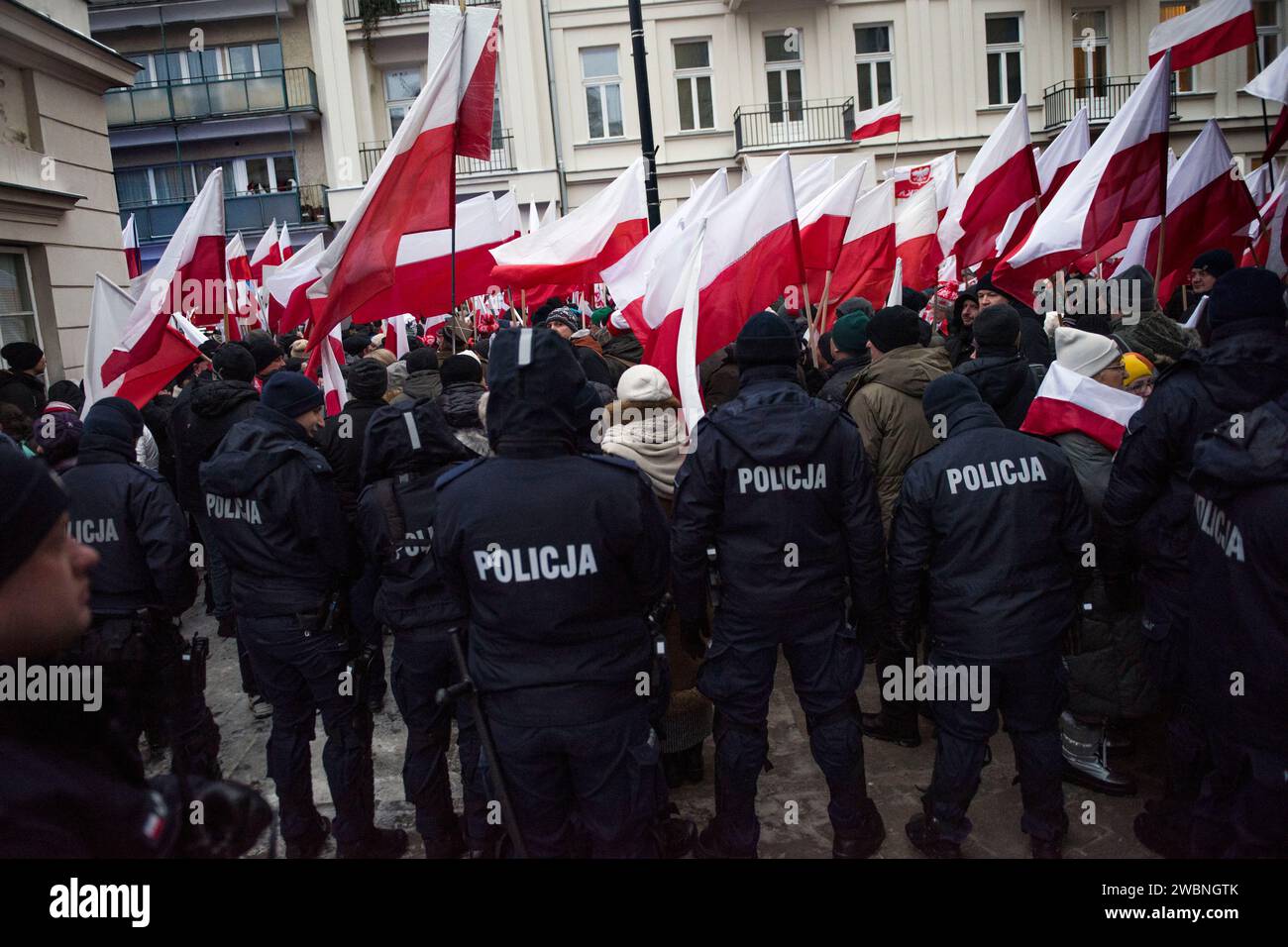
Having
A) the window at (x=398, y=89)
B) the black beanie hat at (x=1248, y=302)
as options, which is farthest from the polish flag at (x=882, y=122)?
the window at (x=398, y=89)

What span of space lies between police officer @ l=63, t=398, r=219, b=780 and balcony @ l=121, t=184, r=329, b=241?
825 inches

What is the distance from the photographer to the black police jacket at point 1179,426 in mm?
3148

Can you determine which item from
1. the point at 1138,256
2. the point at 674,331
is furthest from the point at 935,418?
the point at 1138,256

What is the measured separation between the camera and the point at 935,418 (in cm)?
362

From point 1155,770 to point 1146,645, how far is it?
881 millimetres

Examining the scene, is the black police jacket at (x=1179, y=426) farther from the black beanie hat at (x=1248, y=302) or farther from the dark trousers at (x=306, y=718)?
the dark trousers at (x=306, y=718)

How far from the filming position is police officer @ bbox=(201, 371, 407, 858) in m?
3.64

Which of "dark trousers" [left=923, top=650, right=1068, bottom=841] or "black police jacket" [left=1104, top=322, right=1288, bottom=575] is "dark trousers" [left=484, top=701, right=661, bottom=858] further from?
"black police jacket" [left=1104, top=322, right=1288, bottom=575]

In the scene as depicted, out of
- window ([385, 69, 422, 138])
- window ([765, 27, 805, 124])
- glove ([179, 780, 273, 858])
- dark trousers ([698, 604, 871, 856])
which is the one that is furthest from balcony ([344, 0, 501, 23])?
glove ([179, 780, 273, 858])

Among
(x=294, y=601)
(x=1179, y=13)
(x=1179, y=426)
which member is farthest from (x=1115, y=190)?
(x=1179, y=13)

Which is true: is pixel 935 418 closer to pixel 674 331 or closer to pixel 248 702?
pixel 674 331

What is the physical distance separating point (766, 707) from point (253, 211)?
2343 centimetres

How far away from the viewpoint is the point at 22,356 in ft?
21.6
